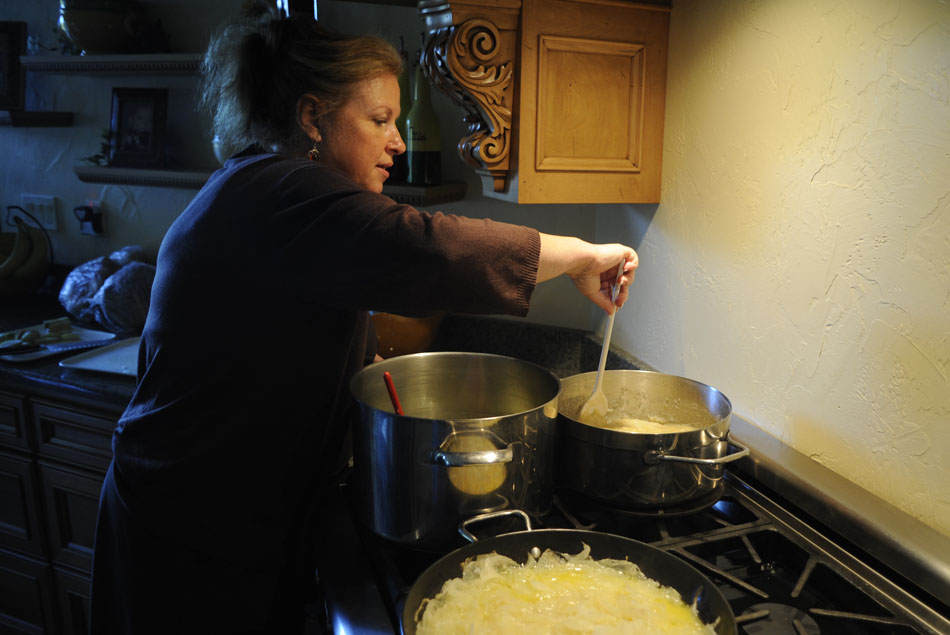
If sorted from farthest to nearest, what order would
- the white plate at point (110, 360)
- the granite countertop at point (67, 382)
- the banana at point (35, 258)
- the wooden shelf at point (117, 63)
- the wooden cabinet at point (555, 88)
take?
the banana at point (35, 258), the wooden shelf at point (117, 63), the white plate at point (110, 360), the granite countertop at point (67, 382), the wooden cabinet at point (555, 88)

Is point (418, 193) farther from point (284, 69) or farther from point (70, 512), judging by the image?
point (70, 512)

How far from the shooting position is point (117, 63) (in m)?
2.04

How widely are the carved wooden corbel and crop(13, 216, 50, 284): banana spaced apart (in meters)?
1.80

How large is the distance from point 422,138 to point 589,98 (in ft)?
1.91

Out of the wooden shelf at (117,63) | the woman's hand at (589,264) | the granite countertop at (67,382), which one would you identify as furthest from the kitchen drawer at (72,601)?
the woman's hand at (589,264)

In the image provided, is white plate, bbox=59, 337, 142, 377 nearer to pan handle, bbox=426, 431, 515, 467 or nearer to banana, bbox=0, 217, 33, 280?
banana, bbox=0, 217, 33, 280

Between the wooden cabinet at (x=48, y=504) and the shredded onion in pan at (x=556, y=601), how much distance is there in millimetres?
1152

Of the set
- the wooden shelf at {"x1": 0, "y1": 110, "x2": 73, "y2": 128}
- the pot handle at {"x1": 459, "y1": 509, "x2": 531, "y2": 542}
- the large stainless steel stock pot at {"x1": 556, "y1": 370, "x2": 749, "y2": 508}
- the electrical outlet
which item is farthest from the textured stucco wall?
the electrical outlet

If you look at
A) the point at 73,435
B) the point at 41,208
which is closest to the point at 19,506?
the point at 73,435

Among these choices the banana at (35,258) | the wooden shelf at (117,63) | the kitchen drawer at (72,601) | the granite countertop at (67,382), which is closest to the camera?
the granite countertop at (67,382)

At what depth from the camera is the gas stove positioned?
2.35 feet

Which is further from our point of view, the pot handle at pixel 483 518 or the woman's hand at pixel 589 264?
the woman's hand at pixel 589 264

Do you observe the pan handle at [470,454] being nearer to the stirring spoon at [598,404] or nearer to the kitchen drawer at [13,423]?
the stirring spoon at [598,404]

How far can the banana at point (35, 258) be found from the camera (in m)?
2.30
